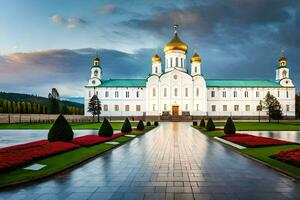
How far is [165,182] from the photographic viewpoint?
9.43m

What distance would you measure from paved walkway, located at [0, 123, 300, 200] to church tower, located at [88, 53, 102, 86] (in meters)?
76.2

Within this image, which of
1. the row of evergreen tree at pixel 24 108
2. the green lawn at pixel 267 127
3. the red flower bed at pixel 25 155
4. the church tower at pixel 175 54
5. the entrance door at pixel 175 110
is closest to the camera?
the red flower bed at pixel 25 155

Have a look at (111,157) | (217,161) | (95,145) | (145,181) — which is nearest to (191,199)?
(145,181)

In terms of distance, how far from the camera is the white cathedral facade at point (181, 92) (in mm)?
81625

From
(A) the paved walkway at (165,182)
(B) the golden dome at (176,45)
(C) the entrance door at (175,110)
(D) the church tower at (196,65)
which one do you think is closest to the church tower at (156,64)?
(B) the golden dome at (176,45)

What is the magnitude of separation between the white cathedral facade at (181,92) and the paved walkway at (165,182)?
2663 inches

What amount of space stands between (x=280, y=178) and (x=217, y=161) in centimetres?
378

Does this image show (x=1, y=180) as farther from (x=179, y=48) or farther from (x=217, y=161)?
(x=179, y=48)

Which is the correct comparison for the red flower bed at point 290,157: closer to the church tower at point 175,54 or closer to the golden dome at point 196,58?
the church tower at point 175,54

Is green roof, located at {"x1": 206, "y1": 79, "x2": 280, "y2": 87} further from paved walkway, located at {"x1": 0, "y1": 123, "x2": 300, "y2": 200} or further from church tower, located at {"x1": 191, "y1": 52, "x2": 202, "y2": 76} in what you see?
paved walkway, located at {"x1": 0, "y1": 123, "x2": 300, "y2": 200}

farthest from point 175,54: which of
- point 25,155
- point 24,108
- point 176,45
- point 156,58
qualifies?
point 25,155

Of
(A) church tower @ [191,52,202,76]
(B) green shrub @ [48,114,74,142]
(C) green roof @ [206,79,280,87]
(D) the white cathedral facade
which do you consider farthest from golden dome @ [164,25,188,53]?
(B) green shrub @ [48,114,74,142]

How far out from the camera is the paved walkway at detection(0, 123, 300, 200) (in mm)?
8000

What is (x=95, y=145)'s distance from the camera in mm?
19219
